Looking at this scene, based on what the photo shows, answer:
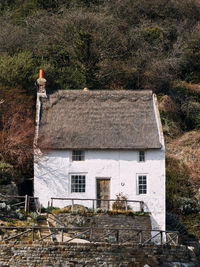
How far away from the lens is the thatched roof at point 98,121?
127ft

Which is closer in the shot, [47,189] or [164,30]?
[47,189]

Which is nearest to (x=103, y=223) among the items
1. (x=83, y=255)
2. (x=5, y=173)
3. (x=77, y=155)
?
(x=77, y=155)

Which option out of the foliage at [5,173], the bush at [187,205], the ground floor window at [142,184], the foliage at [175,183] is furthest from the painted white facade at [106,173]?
the foliage at [175,183]

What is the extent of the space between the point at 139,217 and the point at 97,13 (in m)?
31.6

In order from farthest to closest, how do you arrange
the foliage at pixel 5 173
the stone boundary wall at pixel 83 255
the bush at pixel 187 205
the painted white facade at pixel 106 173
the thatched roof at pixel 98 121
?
the bush at pixel 187 205 < the thatched roof at pixel 98 121 < the painted white facade at pixel 106 173 < the foliage at pixel 5 173 < the stone boundary wall at pixel 83 255

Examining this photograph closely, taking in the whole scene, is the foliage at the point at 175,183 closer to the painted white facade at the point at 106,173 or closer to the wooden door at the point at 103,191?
the painted white facade at the point at 106,173

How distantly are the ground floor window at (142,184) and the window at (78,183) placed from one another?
10.6 ft

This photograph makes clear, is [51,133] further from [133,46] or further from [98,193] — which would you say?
[133,46]

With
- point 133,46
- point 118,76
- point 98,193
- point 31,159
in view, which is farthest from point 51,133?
point 133,46

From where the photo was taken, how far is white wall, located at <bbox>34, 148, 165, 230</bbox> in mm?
37719

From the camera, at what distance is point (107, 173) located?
38156mm

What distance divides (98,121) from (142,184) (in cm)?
491

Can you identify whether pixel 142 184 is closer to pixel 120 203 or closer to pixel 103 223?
pixel 120 203

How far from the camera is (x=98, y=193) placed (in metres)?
38.1
